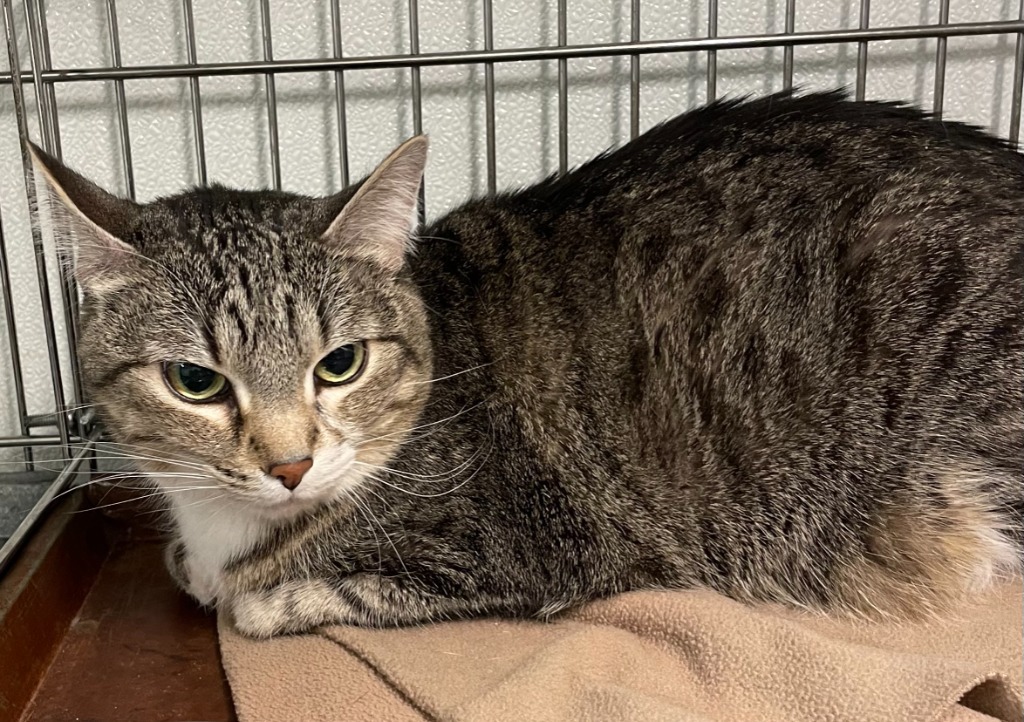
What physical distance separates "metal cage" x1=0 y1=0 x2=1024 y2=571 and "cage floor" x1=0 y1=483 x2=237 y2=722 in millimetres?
100

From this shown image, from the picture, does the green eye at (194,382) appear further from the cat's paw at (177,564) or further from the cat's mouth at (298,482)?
the cat's paw at (177,564)

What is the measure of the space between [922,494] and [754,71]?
83 centimetres

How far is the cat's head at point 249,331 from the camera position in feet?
2.92

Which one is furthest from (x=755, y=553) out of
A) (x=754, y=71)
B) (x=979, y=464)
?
(x=754, y=71)

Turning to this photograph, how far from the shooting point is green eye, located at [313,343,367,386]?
949 millimetres

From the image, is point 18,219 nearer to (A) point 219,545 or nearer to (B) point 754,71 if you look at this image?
(A) point 219,545

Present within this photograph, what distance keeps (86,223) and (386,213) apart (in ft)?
→ 1.10

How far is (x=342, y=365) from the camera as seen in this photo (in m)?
0.96

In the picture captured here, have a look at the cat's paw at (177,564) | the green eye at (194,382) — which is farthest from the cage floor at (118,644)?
the green eye at (194,382)

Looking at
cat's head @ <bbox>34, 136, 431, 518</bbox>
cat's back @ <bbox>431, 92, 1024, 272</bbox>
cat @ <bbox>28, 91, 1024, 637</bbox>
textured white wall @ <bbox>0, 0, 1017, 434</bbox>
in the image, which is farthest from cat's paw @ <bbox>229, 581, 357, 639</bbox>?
textured white wall @ <bbox>0, 0, 1017, 434</bbox>

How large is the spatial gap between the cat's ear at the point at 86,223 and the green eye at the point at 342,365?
0.24 m

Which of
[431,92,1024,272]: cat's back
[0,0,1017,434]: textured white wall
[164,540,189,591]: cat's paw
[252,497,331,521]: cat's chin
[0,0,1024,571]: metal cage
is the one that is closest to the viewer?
[252,497,331,521]: cat's chin

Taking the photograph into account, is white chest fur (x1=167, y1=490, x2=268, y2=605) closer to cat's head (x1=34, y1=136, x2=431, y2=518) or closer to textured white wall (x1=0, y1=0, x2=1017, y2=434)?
cat's head (x1=34, y1=136, x2=431, y2=518)

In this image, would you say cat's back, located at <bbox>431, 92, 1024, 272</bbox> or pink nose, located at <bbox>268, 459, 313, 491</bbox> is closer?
pink nose, located at <bbox>268, 459, 313, 491</bbox>
